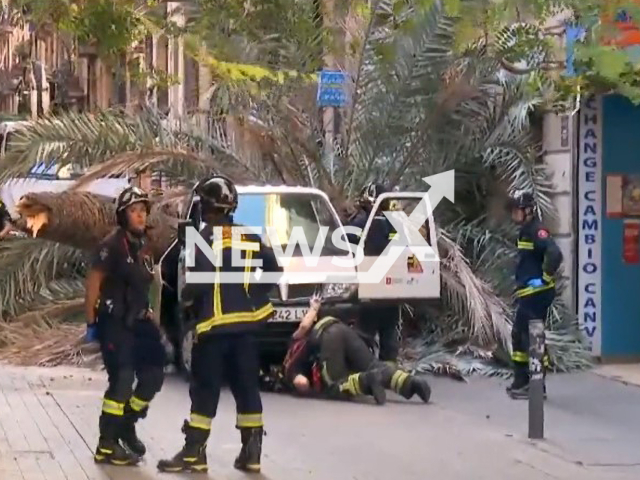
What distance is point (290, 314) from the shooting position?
12648 mm

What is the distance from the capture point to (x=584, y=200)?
1507cm

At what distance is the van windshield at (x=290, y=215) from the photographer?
537 inches

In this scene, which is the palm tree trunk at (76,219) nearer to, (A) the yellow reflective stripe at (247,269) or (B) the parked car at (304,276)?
(B) the parked car at (304,276)

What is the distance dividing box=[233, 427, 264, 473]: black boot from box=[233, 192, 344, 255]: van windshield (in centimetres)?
479

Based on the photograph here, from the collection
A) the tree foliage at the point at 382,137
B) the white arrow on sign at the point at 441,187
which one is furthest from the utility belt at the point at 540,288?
the white arrow on sign at the point at 441,187

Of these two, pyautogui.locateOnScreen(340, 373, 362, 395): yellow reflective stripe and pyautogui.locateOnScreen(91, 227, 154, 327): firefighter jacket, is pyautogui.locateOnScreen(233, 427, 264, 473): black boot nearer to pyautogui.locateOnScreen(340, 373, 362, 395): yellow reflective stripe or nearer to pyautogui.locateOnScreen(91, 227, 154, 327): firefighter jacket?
pyautogui.locateOnScreen(91, 227, 154, 327): firefighter jacket

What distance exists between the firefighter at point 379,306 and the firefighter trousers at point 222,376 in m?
4.11

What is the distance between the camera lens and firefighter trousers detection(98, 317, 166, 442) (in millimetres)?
8938

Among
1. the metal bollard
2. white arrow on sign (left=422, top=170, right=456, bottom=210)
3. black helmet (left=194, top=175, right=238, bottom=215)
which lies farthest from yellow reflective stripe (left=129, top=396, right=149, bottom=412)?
white arrow on sign (left=422, top=170, right=456, bottom=210)

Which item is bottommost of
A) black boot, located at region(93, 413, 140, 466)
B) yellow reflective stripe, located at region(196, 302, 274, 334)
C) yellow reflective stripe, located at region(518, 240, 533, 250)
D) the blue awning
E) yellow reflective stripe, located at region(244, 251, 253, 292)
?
black boot, located at region(93, 413, 140, 466)

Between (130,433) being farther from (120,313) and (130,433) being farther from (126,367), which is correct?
(120,313)

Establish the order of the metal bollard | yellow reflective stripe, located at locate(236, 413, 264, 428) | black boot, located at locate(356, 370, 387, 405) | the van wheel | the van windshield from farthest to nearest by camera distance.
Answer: the van windshield, the van wheel, black boot, located at locate(356, 370, 387, 405), the metal bollard, yellow reflective stripe, located at locate(236, 413, 264, 428)

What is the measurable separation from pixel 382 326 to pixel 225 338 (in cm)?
486

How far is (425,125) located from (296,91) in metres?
1.56
